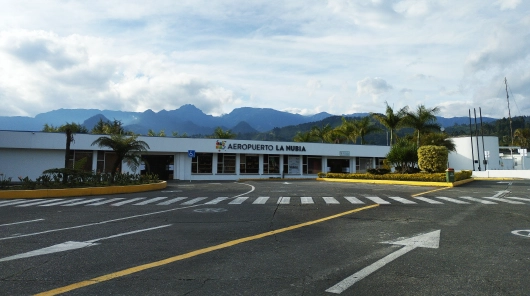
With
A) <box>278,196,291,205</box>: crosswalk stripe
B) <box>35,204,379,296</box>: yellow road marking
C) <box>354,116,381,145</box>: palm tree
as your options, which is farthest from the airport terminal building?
<box>35,204,379,296</box>: yellow road marking

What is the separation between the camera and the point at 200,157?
38.7 m

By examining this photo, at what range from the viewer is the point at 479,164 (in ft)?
160

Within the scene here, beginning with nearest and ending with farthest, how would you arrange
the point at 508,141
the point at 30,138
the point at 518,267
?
the point at 518,267 < the point at 30,138 < the point at 508,141

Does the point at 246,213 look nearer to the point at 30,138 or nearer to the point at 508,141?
the point at 30,138

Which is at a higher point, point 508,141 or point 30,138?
point 508,141

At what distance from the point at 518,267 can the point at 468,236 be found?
2.31 m

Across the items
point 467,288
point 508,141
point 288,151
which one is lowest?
point 467,288

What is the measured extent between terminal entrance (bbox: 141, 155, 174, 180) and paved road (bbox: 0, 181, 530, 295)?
88.1ft

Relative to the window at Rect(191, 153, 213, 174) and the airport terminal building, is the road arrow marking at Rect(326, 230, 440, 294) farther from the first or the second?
the window at Rect(191, 153, 213, 174)

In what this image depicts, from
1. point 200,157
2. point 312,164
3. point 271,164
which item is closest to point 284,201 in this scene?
point 200,157

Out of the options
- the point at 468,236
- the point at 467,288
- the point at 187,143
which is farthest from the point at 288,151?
the point at 467,288

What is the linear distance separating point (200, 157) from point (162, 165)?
12.9 ft

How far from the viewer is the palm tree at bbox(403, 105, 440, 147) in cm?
4141

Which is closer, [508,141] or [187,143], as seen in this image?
[187,143]
